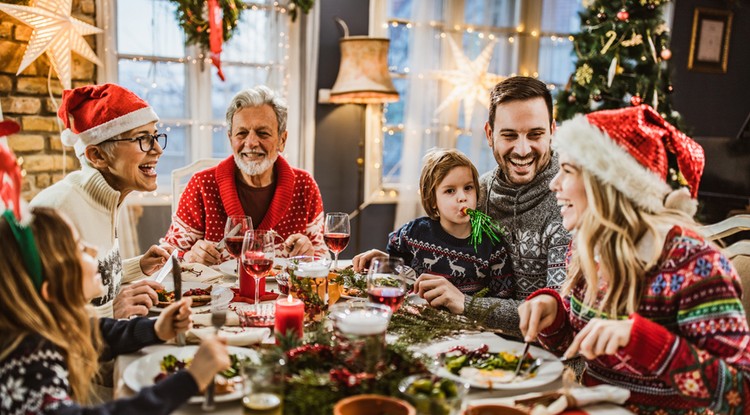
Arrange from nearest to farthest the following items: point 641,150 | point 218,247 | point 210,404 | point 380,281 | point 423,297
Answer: point 210,404
point 641,150
point 380,281
point 423,297
point 218,247

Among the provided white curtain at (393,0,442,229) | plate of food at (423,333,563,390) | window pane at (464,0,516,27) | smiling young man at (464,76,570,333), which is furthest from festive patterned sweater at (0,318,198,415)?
window pane at (464,0,516,27)

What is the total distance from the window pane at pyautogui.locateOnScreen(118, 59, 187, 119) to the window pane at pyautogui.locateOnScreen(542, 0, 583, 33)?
9.60ft

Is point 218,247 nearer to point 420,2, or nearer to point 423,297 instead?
point 423,297

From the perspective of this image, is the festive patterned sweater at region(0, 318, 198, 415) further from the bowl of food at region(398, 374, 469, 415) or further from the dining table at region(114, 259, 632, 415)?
the bowl of food at region(398, 374, 469, 415)

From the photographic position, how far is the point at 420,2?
4.79 m

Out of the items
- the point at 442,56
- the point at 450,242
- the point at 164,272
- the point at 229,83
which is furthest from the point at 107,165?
the point at 442,56

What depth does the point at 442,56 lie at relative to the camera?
4.89m

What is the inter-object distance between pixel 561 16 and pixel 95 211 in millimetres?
4376

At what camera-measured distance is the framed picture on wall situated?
5.94 meters

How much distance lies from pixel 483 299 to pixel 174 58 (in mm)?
3133

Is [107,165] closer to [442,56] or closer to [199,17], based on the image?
[199,17]

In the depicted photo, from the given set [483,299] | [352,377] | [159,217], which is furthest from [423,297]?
[159,217]

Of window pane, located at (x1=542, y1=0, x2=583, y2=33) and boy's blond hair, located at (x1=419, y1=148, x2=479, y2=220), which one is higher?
window pane, located at (x1=542, y1=0, x2=583, y2=33)

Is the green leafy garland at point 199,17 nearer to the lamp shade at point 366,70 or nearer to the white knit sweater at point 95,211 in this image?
the lamp shade at point 366,70
